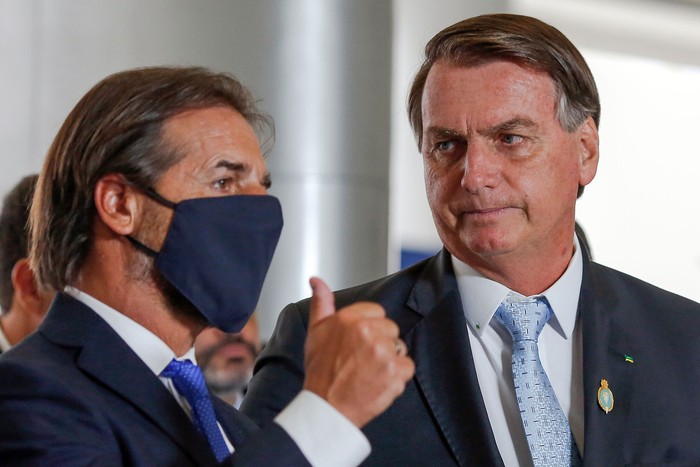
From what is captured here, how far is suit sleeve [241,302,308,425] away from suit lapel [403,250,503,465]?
0.70 ft

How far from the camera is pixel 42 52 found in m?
4.79

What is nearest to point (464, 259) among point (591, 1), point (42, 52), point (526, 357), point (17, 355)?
point (526, 357)

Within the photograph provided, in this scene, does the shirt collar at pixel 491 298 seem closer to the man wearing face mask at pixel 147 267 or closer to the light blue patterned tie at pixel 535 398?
the light blue patterned tie at pixel 535 398

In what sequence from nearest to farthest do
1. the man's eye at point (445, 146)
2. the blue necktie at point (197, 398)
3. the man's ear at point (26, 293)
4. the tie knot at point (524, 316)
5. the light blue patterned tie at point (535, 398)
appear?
the blue necktie at point (197, 398) < the light blue patterned tie at point (535, 398) < the tie knot at point (524, 316) < the man's eye at point (445, 146) < the man's ear at point (26, 293)

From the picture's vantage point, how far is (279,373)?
7.42 feet

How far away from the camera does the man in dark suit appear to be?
2.15 m

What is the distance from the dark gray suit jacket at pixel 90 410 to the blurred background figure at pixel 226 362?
7.77ft

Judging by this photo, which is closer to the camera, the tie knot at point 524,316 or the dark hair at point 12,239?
the tie knot at point 524,316

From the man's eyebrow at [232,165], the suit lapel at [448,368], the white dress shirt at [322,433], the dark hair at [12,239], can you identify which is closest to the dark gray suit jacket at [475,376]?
the suit lapel at [448,368]

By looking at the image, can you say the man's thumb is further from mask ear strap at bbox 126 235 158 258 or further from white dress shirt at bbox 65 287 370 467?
mask ear strap at bbox 126 235 158 258

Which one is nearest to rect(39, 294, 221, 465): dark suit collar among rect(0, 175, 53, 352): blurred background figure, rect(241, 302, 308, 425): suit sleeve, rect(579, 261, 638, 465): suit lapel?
rect(241, 302, 308, 425): suit sleeve

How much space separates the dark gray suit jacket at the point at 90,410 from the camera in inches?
64.2

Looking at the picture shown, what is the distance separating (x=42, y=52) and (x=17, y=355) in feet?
10.6

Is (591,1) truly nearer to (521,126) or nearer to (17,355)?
(521,126)
